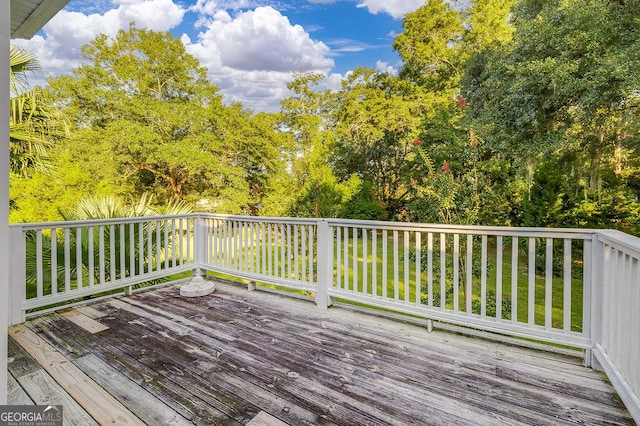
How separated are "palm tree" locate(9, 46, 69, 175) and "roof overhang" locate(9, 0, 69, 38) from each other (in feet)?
6.78

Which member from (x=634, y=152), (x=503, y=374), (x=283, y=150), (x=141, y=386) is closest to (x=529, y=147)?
(x=634, y=152)

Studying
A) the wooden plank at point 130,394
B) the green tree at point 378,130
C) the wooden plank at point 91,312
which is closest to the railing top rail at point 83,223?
the wooden plank at point 91,312

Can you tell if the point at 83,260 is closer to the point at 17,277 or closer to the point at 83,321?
the point at 17,277

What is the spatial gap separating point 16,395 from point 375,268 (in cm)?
258

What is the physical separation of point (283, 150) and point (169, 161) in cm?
380

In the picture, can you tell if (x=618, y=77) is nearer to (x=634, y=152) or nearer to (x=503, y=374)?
(x=634, y=152)

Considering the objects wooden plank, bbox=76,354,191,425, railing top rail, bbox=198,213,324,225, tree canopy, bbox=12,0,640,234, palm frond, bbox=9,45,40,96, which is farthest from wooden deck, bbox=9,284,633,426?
palm frond, bbox=9,45,40,96

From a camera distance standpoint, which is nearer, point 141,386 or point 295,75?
point 141,386

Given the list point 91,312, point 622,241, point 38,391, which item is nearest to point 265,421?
point 38,391

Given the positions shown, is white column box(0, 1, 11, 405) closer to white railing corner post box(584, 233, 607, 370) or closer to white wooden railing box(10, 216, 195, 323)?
white wooden railing box(10, 216, 195, 323)

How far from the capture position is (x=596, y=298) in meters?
2.17

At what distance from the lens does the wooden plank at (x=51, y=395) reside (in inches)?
66.9

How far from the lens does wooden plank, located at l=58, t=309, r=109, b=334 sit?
2840 millimetres

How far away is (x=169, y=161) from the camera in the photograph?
1029cm
